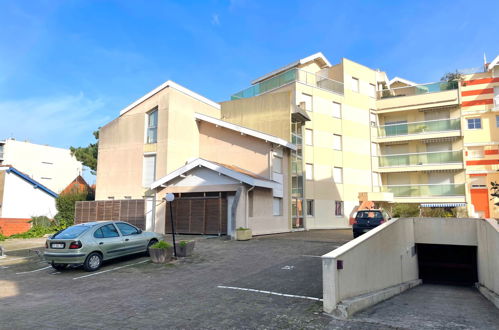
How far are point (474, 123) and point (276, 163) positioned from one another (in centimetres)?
2472

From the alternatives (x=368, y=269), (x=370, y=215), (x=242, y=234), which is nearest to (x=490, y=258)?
(x=368, y=269)

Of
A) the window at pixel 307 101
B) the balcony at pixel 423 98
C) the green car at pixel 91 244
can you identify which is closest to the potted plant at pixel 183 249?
the green car at pixel 91 244

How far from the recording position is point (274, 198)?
20875mm

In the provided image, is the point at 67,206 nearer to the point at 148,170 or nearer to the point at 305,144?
the point at 148,170

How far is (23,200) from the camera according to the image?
25812 millimetres

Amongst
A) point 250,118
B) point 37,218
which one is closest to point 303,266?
point 250,118

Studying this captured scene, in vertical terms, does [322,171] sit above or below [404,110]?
below

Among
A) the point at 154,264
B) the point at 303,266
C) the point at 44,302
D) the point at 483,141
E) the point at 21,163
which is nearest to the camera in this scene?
the point at 44,302

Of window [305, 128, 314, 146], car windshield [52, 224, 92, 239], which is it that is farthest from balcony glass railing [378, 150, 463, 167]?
car windshield [52, 224, 92, 239]

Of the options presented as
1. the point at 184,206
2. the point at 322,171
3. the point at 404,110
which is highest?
the point at 404,110

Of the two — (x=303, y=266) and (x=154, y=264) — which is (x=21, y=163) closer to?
(x=154, y=264)

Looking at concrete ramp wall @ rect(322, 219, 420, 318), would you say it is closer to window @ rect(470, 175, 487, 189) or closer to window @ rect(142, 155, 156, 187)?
window @ rect(142, 155, 156, 187)

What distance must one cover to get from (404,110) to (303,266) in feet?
86.8

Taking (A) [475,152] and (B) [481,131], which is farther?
(A) [475,152]
